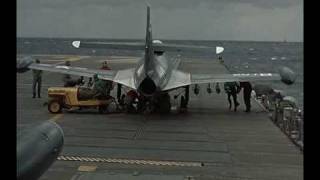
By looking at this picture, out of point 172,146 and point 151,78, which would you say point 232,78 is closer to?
point 151,78

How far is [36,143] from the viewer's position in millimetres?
5758

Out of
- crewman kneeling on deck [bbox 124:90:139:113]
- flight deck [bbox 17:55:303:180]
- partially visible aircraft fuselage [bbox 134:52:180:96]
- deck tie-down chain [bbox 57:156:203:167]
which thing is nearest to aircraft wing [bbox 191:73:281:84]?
flight deck [bbox 17:55:303:180]

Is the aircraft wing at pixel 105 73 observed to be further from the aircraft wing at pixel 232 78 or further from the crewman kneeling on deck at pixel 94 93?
the aircraft wing at pixel 232 78

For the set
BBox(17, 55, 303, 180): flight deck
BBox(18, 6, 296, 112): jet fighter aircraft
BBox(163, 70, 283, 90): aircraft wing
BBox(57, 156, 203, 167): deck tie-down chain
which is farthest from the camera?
BBox(163, 70, 283, 90): aircraft wing

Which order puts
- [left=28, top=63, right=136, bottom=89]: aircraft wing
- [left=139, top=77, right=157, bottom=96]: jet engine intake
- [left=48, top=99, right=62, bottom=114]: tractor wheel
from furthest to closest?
[left=28, top=63, right=136, bottom=89]: aircraft wing < [left=48, top=99, right=62, bottom=114]: tractor wheel < [left=139, top=77, right=157, bottom=96]: jet engine intake

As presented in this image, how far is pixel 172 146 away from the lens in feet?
47.6

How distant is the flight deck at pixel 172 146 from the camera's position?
1102 centimetres

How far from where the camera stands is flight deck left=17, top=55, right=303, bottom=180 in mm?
11016

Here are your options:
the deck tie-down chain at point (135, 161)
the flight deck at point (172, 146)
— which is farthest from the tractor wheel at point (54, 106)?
the deck tie-down chain at point (135, 161)

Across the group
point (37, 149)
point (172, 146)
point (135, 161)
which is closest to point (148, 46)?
point (172, 146)

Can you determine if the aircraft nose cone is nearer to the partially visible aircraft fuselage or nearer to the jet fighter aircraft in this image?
the jet fighter aircraft

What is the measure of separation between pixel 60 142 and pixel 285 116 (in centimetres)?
1469

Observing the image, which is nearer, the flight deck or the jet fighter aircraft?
the flight deck

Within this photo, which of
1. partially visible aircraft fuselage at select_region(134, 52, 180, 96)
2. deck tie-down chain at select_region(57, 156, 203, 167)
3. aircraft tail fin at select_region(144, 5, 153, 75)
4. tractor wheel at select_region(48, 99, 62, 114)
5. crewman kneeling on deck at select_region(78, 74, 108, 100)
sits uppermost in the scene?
aircraft tail fin at select_region(144, 5, 153, 75)
